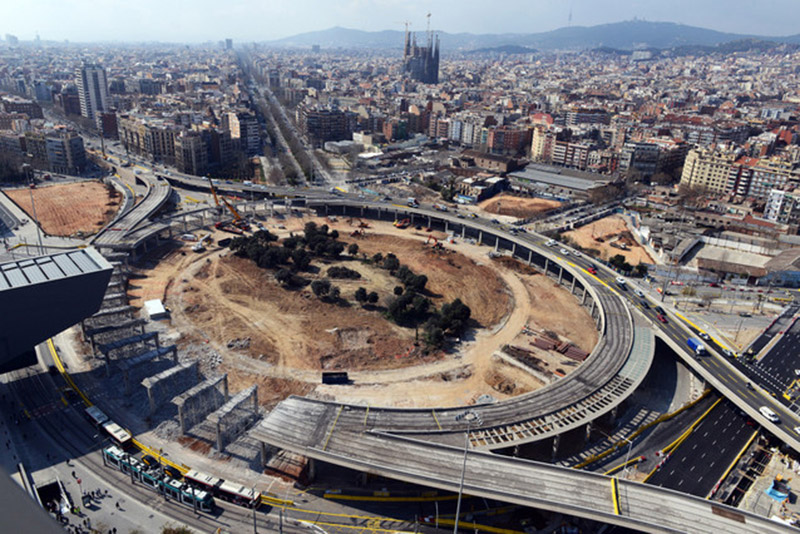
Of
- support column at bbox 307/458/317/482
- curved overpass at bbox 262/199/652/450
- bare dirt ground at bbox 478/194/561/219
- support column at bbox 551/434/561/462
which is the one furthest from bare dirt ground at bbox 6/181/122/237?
support column at bbox 551/434/561/462

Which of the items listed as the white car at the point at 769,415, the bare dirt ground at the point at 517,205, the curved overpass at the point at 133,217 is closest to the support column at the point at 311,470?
the white car at the point at 769,415

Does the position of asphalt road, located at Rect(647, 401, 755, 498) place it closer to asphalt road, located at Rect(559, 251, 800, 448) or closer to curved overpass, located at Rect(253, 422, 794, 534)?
asphalt road, located at Rect(559, 251, 800, 448)

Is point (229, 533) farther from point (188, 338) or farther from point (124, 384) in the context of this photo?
point (188, 338)

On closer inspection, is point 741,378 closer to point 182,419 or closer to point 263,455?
point 263,455

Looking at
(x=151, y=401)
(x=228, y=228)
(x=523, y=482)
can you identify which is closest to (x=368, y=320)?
(x=151, y=401)

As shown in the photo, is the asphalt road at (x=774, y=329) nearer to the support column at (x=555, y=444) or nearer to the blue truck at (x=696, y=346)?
the blue truck at (x=696, y=346)

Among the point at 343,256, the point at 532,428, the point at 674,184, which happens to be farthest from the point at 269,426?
the point at 674,184
